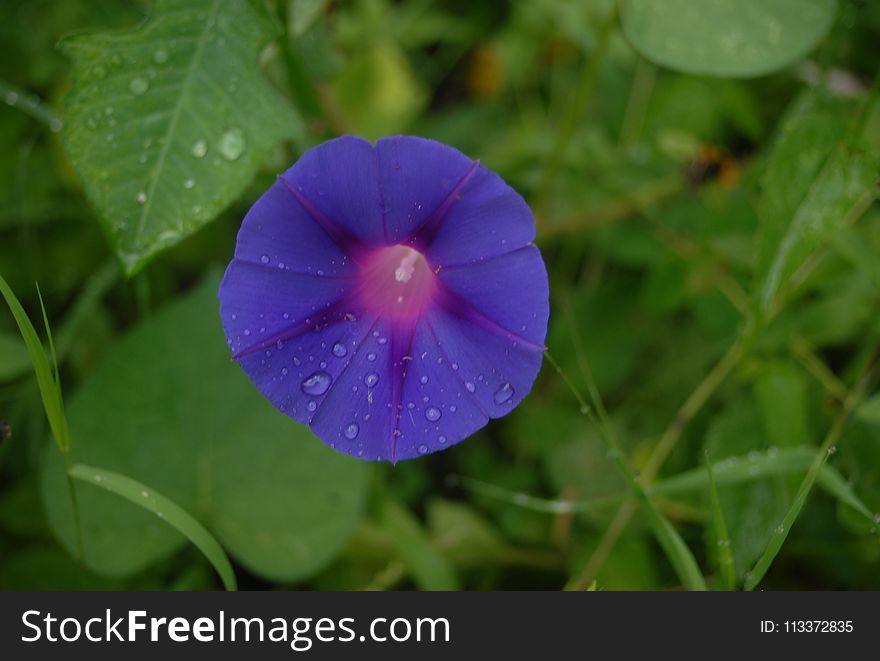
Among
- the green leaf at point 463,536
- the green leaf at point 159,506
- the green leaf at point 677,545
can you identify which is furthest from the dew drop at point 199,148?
the green leaf at point 463,536

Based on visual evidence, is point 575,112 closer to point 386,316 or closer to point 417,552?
point 386,316

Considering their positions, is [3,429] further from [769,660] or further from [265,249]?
[769,660]

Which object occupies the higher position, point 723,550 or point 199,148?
point 199,148

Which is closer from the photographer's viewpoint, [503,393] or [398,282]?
[503,393]

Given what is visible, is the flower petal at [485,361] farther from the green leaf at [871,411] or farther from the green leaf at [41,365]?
the green leaf at [871,411]

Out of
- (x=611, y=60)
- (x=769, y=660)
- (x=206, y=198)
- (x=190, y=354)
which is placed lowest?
(x=769, y=660)

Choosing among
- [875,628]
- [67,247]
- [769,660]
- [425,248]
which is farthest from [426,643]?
[67,247]

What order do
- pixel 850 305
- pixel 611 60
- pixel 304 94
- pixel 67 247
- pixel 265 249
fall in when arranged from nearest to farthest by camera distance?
pixel 265 249 → pixel 304 94 → pixel 850 305 → pixel 67 247 → pixel 611 60

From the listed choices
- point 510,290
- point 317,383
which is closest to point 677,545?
point 510,290
